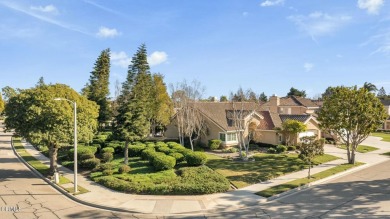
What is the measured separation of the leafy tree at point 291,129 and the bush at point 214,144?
8.63m

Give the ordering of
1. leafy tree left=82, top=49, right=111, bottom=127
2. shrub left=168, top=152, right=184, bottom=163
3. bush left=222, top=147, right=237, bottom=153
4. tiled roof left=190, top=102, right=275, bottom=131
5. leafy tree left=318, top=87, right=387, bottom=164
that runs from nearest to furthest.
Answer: shrub left=168, top=152, right=184, bottom=163 → leafy tree left=318, top=87, right=387, bottom=164 → bush left=222, top=147, right=237, bottom=153 → tiled roof left=190, top=102, right=275, bottom=131 → leafy tree left=82, top=49, right=111, bottom=127

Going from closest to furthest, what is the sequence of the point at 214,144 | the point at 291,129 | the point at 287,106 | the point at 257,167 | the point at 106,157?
the point at 257,167 < the point at 106,157 < the point at 291,129 < the point at 214,144 < the point at 287,106

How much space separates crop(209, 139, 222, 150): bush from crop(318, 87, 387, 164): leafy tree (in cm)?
1400

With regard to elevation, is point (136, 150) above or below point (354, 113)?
below

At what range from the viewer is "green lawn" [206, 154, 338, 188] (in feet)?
85.6

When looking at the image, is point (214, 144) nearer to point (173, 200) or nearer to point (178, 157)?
point (178, 157)

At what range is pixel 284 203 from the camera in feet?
65.3

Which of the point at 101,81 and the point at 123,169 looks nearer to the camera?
the point at 123,169

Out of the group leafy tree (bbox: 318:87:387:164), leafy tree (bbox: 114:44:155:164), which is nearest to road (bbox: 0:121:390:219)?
leafy tree (bbox: 318:87:387:164)

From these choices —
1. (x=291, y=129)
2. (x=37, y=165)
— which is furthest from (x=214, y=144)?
(x=37, y=165)

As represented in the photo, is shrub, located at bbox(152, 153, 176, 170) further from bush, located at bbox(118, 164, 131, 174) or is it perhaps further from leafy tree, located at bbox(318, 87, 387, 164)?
leafy tree, located at bbox(318, 87, 387, 164)

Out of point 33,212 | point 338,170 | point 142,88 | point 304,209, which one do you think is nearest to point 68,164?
point 142,88

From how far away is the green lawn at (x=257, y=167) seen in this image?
26.1m

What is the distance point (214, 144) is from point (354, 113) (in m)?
17.3
